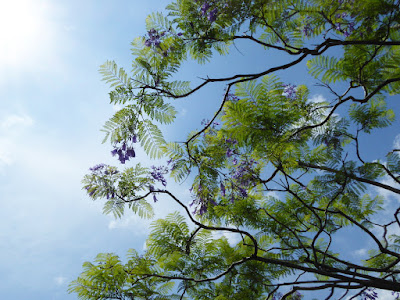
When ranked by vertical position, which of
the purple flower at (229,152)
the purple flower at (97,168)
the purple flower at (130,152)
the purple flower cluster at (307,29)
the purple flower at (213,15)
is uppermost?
the purple flower cluster at (307,29)

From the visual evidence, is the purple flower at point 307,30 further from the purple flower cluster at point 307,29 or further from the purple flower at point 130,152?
the purple flower at point 130,152

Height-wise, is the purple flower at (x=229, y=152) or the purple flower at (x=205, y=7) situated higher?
the purple flower at (x=205, y=7)

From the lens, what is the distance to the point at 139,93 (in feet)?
9.73

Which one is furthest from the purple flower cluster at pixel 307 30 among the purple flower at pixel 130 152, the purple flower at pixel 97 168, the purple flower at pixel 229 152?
the purple flower at pixel 97 168

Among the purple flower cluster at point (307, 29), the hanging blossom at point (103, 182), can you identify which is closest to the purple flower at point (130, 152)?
the hanging blossom at point (103, 182)

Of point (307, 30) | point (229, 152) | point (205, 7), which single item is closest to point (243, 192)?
point (229, 152)

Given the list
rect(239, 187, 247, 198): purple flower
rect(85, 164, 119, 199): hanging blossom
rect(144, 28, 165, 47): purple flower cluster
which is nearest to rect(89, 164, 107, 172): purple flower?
rect(85, 164, 119, 199): hanging blossom

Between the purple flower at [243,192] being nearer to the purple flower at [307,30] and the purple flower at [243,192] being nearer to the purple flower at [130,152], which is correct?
the purple flower at [130,152]

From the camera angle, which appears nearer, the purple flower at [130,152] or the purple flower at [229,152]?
the purple flower at [130,152]

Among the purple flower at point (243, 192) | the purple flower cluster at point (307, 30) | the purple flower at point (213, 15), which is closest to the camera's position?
the purple flower at point (213, 15)

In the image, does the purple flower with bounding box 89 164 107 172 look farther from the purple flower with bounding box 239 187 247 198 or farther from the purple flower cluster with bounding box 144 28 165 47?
the purple flower with bounding box 239 187 247 198

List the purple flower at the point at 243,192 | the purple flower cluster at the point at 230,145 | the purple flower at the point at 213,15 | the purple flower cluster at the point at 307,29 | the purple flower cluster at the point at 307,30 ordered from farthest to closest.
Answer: the purple flower cluster at the point at 230,145 < the purple flower at the point at 243,192 < the purple flower cluster at the point at 307,30 < the purple flower cluster at the point at 307,29 < the purple flower at the point at 213,15

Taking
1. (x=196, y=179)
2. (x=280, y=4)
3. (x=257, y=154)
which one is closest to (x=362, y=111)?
(x=257, y=154)

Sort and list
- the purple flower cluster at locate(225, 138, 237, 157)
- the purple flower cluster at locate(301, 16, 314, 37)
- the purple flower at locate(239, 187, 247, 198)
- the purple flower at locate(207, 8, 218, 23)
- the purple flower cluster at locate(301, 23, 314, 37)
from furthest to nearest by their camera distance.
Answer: the purple flower cluster at locate(225, 138, 237, 157), the purple flower at locate(239, 187, 247, 198), the purple flower cluster at locate(301, 23, 314, 37), the purple flower cluster at locate(301, 16, 314, 37), the purple flower at locate(207, 8, 218, 23)
